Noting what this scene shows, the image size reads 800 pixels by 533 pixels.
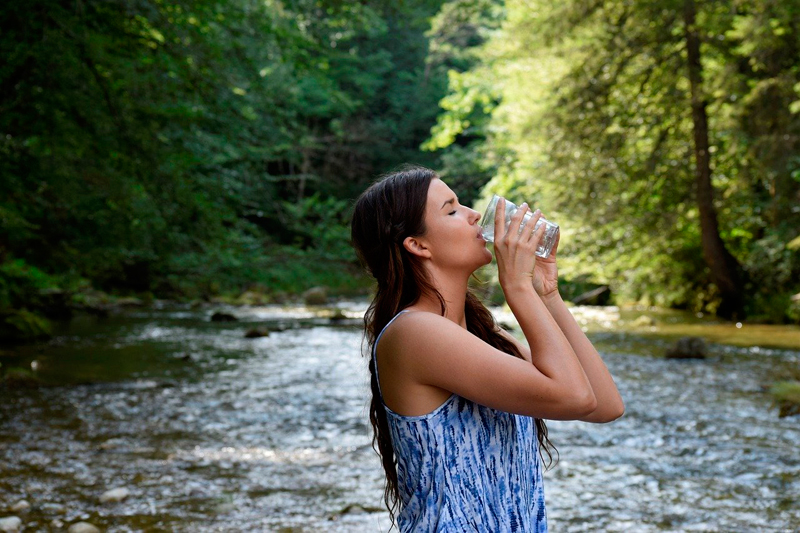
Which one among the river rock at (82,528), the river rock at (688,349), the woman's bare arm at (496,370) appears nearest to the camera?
the woman's bare arm at (496,370)

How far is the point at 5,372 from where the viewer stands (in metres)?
9.36

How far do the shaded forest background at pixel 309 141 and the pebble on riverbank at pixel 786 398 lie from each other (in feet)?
13.6

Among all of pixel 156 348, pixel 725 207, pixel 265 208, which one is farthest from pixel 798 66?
pixel 156 348

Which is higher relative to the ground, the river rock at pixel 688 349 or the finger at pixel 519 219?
the finger at pixel 519 219

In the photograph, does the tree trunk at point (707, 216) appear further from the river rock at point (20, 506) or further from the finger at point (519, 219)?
the finger at point (519, 219)

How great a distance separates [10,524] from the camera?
14.3 ft

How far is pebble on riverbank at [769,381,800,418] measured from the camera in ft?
24.2

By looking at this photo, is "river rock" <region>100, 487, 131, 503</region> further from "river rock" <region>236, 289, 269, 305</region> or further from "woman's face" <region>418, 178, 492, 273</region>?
"river rock" <region>236, 289, 269, 305</region>

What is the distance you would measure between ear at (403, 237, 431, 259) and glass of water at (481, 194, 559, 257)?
0.14 m

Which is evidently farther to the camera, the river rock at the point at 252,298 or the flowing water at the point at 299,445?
the river rock at the point at 252,298

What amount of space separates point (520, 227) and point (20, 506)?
12.8 ft

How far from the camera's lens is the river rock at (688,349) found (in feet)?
36.4

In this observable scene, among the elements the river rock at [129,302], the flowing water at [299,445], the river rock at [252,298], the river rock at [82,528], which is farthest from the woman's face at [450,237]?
the river rock at [252,298]

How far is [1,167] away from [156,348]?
4.43 m
